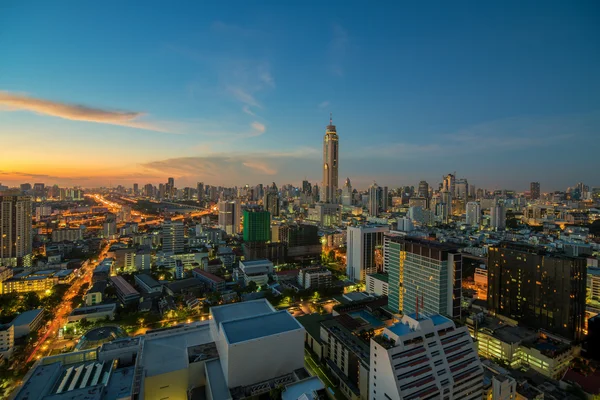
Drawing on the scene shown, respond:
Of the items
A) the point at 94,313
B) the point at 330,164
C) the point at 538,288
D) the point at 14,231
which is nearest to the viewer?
the point at 538,288

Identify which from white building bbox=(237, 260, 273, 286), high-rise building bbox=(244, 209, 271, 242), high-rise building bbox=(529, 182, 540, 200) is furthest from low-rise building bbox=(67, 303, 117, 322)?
high-rise building bbox=(529, 182, 540, 200)

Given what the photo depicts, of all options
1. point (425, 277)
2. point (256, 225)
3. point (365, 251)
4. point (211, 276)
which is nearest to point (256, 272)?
point (211, 276)

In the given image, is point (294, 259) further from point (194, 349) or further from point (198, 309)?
point (194, 349)

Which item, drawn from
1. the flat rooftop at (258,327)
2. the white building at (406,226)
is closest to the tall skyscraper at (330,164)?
the white building at (406,226)

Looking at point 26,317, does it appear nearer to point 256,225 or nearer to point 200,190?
point 256,225

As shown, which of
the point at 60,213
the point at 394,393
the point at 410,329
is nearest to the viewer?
the point at 394,393

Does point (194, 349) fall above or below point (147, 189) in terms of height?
below

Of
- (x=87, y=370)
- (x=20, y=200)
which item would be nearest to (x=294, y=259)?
(x=87, y=370)
